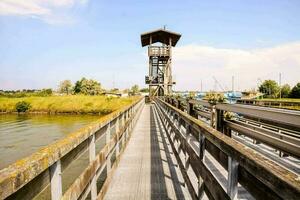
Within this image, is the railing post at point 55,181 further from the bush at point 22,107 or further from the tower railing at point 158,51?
the bush at point 22,107

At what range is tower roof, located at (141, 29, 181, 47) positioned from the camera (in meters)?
31.8

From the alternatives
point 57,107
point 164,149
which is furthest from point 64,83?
point 164,149

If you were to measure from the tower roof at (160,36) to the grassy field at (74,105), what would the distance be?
1306cm

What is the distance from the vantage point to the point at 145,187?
4105 millimetres

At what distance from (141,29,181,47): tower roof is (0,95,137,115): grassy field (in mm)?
13062

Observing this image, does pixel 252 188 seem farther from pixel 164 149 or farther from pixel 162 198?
pixel 164 149

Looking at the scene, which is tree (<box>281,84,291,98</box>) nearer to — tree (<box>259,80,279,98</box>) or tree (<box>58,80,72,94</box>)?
tree (<box>259,80,279,98</box>)

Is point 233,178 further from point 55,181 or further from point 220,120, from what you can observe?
point 220,120

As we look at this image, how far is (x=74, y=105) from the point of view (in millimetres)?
46125

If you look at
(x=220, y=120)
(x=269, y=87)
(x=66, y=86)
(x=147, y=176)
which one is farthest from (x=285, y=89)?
(x=66, y=86)

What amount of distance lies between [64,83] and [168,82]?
5246 inches

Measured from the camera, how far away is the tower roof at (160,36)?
104ft

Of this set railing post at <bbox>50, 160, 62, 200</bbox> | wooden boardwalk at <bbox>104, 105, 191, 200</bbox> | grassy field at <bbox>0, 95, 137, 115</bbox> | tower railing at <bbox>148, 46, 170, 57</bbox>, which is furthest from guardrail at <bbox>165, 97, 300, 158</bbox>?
grassy field at <bbox>0, 95, 137, 115</bbox>

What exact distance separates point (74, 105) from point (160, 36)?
21807mm
